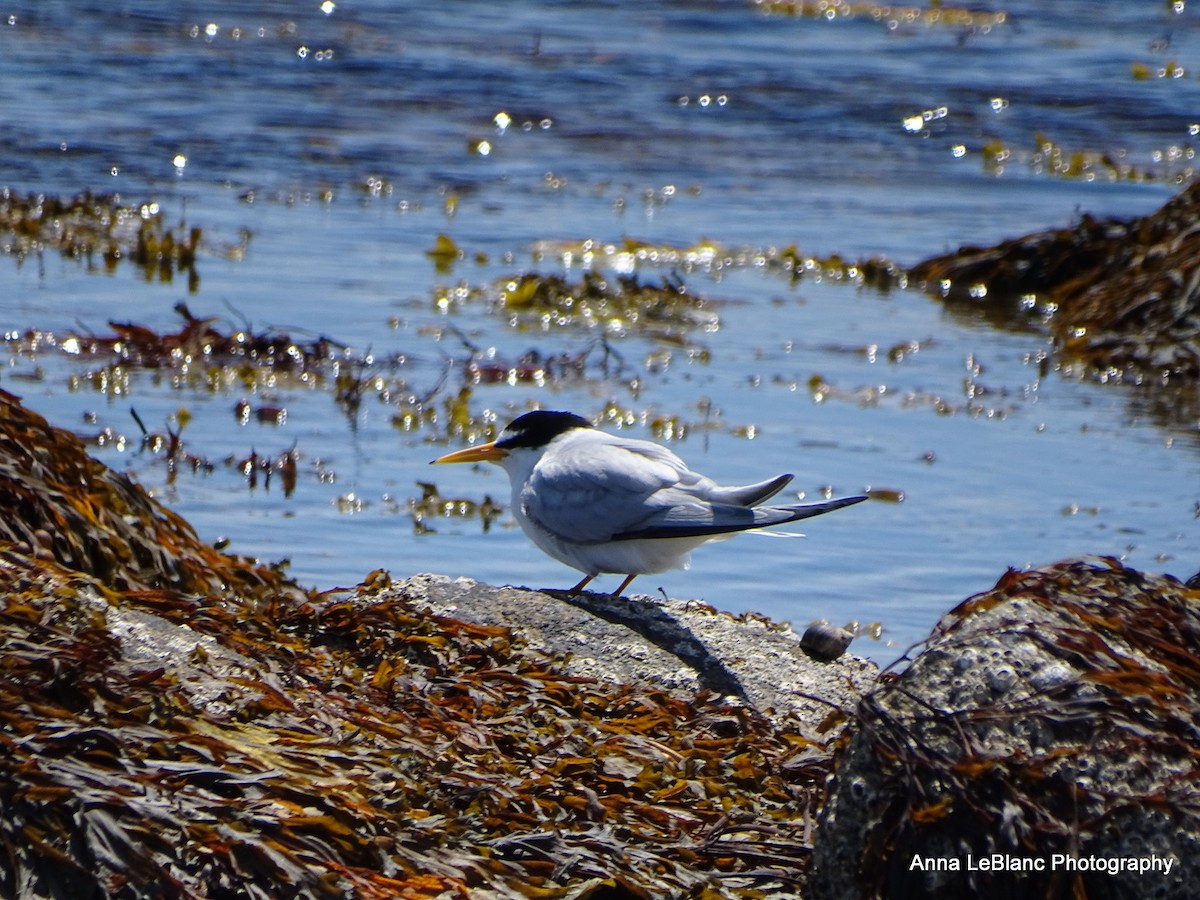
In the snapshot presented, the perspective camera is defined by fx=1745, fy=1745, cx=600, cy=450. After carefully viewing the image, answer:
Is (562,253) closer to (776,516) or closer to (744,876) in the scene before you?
(776,516)

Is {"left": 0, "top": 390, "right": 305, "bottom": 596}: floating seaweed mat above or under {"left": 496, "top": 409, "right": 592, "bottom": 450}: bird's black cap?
under

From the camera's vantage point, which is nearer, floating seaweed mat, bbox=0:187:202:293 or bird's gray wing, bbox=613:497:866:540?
bird's gray wing, bbox=613:497:866:540

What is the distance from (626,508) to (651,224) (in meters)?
6.99

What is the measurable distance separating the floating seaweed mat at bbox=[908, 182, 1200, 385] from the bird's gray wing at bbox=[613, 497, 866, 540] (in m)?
4.57

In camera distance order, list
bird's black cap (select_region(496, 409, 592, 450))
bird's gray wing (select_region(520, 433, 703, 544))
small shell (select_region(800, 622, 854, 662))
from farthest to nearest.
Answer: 1. bird's black cap (select_region(496, 409, 592, 450))
2. bird's gray wing (select_region(520, 433, 703, 544))
3. small shell (select_region(800, 622, 854, 662))

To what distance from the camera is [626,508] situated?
5129mm

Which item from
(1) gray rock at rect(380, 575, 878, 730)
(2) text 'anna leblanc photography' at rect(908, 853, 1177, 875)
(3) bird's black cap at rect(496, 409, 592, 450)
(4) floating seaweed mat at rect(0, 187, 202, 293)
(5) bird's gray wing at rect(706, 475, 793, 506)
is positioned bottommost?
(1) gray rock at rect(380, 575, 878, 730)

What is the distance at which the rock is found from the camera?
9.37 feet

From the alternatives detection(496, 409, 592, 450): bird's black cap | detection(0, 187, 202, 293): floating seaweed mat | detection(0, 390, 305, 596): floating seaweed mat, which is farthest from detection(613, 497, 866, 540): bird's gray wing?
detection(0, 187, 202, 293): floating seaweed mat

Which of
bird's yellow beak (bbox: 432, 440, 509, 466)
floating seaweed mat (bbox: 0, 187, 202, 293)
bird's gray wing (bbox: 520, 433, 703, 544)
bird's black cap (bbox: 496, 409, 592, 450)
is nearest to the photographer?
bird's gray wing (bbox: 520, 433, 703, 544)

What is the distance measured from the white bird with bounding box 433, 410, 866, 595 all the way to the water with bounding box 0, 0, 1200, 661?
0.63 m

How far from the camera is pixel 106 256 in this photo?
32.1ft

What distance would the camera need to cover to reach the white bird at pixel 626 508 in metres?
4.98

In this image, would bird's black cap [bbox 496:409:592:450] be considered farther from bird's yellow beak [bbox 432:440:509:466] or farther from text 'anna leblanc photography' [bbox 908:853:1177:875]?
text 'anna leblanc photography' [bbox 908:853:1177:875]
